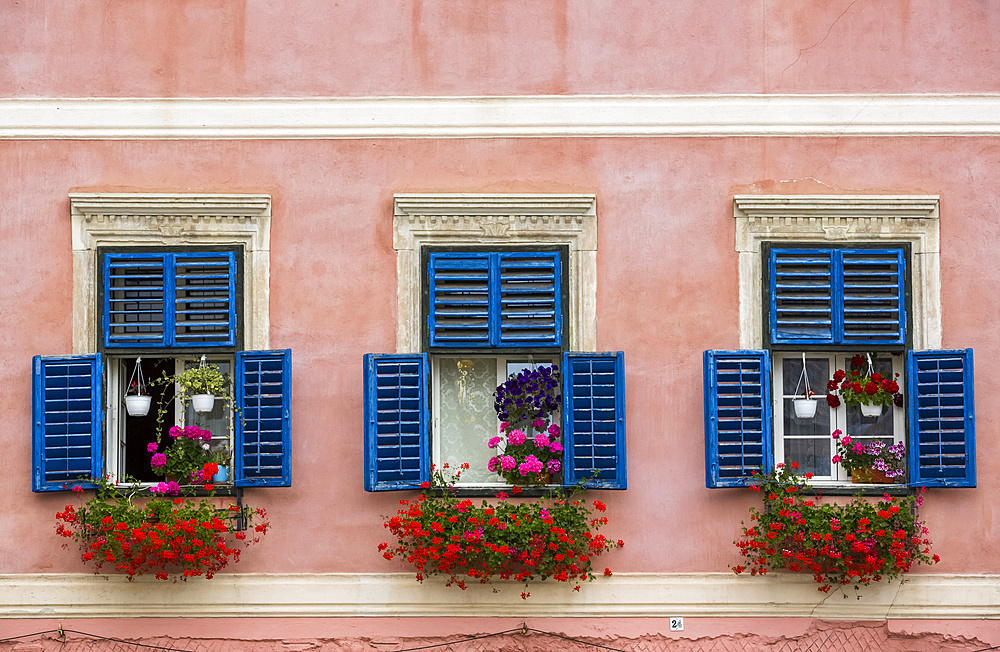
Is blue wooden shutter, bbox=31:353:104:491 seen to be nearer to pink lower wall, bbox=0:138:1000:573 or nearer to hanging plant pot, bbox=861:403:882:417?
pink lower wall, bbox=0:138:1000:573

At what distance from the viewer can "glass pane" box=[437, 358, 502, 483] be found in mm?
8531

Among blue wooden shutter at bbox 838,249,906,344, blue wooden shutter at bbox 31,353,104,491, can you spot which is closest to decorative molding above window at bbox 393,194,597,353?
blue wooden shutter at bbox 838,249,906,344

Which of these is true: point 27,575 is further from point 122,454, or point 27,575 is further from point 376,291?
point 376,291

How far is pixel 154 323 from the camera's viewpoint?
8.40 m

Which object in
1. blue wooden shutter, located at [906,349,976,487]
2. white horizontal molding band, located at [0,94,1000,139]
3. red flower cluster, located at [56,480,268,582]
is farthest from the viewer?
white horizontal molding band, located at [0,94,1000,139]

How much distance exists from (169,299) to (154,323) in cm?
21

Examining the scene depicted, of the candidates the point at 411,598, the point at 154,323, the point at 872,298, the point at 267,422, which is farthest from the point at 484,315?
the point at 872,298

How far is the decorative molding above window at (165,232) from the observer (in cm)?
840

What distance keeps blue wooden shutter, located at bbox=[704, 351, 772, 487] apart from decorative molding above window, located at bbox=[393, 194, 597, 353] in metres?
0.90

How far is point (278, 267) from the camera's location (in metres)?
8.46

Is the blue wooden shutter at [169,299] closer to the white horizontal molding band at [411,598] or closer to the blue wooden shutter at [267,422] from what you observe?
the blue wooden shutter at [267,422]

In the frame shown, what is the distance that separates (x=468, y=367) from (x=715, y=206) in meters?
2.10

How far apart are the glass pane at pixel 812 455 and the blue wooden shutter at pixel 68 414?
490 centimetres

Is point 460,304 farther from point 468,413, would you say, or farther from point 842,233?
point 842,233
